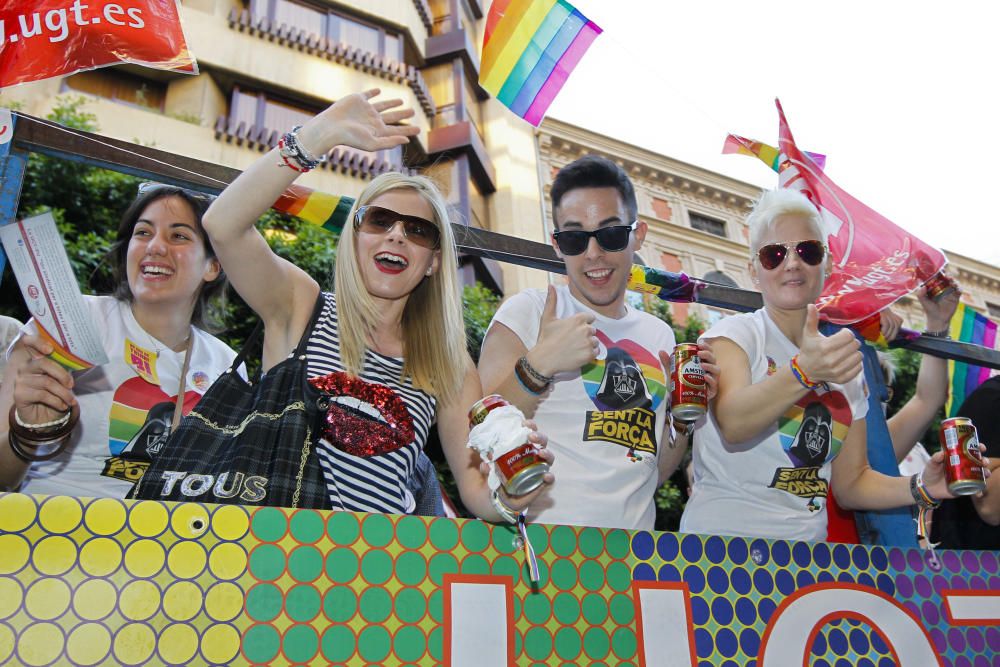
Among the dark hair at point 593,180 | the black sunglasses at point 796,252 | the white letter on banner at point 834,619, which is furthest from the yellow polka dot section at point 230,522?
the black sunglasses at point 796,252

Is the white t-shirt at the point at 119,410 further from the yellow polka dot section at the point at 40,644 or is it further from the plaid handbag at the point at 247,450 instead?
the yellow polka dot section at the point at 40,644

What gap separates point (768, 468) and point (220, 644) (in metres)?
1.86

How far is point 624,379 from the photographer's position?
253 centimetres

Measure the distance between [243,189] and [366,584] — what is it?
1.13 meters

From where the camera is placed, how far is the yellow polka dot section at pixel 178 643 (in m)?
1.33

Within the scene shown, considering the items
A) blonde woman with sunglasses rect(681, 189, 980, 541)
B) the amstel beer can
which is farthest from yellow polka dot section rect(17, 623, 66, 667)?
blonde woman with sunglasses rect(681, 189, 980, 541)

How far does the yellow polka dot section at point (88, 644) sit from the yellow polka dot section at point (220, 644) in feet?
0.55

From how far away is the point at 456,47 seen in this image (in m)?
20.0

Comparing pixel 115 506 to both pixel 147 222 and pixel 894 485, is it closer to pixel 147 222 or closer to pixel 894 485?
pixel 147 222

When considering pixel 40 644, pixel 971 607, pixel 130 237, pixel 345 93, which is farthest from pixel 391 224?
pixel 345 93

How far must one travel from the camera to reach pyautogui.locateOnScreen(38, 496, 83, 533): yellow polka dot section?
1334 millimetres

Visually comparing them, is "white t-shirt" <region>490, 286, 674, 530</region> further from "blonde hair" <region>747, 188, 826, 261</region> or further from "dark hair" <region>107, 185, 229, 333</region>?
"dark hair" <region>107, 185, 229, 333</region>

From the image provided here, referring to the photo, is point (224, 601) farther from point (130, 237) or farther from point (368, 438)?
point (130, 237)

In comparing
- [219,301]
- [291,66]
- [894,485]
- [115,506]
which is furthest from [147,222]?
[291,66]
